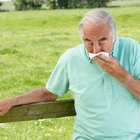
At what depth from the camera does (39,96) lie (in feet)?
14.4

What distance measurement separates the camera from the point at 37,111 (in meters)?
4.40

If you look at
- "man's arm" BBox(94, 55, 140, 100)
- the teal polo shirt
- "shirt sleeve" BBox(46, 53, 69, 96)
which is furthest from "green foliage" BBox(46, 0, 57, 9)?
"man's arm" BBox(94, 55, 140, 100)

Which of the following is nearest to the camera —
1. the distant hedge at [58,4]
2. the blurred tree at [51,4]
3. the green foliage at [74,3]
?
the blurred tree at [51,4]

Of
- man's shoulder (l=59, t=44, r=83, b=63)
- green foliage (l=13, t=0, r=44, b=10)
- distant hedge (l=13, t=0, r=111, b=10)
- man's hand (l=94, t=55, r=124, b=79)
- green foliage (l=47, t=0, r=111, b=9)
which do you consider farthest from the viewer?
green foliage (l=13, t=0, r=44, b=10)

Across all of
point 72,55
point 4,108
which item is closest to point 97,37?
point 72,55

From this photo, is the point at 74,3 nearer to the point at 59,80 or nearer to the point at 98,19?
the point at 59,80

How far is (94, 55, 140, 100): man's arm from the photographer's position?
3.88 meters

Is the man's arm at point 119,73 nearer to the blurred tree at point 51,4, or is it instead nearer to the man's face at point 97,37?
the man's face at point 97,37

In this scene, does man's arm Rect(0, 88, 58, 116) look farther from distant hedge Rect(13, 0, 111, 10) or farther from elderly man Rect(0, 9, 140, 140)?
distant hedge Rect(13, 0, 111, 10)

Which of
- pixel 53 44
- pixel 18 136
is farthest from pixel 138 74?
pixel 53 44

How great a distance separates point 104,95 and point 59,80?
39cm

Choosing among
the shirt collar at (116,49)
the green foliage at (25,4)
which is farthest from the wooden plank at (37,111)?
the green foliage at (25,4)

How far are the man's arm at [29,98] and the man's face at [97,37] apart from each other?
661 mm

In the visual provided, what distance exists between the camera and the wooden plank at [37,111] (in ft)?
14.3
